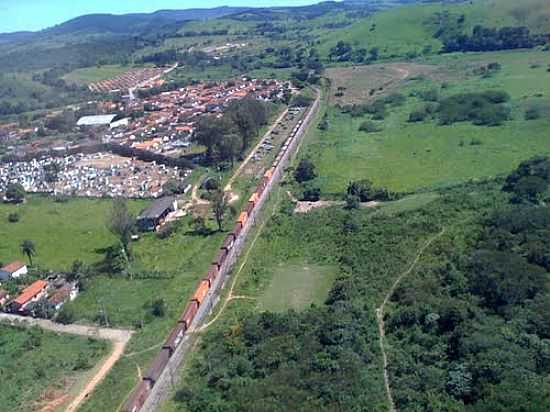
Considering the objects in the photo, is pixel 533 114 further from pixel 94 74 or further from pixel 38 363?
pixel 94 74

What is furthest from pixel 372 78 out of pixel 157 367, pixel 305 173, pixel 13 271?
pixel 157 367

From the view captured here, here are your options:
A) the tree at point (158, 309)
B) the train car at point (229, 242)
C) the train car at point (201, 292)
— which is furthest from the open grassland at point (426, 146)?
the tree at point (158, 309)

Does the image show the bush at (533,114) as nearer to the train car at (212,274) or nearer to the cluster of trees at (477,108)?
the cluster of trees at (477,108)

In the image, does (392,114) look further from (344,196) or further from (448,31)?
(448,31)

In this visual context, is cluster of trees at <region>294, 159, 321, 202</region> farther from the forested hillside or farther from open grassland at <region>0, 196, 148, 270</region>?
open grassland at <region>0, 196, 148, 270</region>

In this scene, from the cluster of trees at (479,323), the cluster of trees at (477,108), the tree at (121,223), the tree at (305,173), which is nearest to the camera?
the cluster of trees at (479,323)

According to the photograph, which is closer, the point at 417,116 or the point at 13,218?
the point at 13,218
